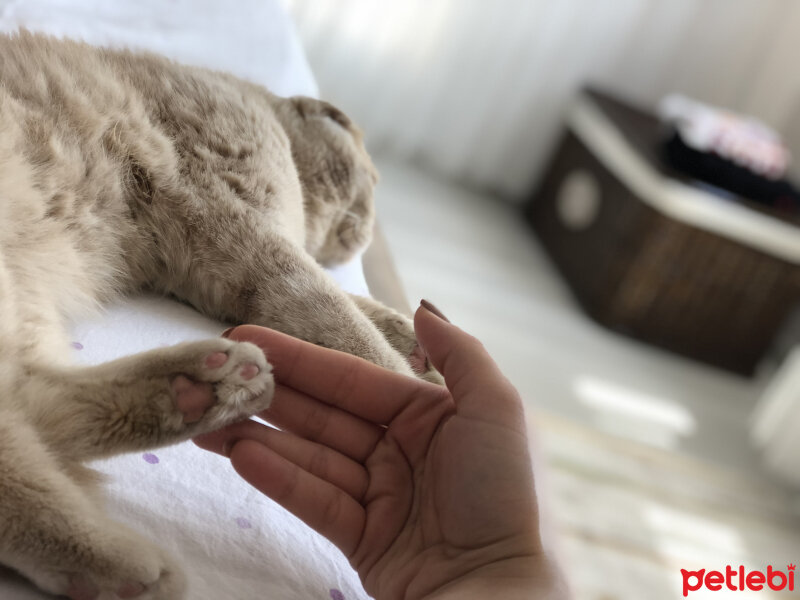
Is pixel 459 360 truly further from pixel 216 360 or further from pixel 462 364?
pixel 216 360

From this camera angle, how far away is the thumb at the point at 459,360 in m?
0.73

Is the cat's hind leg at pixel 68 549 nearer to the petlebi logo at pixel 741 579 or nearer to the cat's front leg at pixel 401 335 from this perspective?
→ the cat's front leg at pixel 401 335

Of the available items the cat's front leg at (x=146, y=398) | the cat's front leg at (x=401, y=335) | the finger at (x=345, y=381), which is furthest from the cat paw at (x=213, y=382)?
the cat's front leg at (x=401, y=335)

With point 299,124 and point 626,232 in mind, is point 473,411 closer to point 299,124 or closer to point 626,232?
point 299,124

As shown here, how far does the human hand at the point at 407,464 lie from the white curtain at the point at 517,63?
231cm

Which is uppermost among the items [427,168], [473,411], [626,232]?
[473,411]

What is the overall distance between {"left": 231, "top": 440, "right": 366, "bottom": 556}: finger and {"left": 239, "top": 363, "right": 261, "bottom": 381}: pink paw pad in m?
0.07

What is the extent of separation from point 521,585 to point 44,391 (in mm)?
439

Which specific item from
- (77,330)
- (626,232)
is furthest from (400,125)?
(77,330)

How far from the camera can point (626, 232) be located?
2.46m

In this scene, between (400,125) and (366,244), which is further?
(400,125)

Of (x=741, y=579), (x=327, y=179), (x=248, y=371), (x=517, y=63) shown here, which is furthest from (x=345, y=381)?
(x=517, y=63)

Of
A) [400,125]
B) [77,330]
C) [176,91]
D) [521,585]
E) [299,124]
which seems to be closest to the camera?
[521,585]

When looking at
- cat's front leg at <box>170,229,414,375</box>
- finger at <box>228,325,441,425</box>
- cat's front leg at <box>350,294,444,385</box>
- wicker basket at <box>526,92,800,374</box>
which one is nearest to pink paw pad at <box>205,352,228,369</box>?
finger at <box>228,325,441,425</box>
